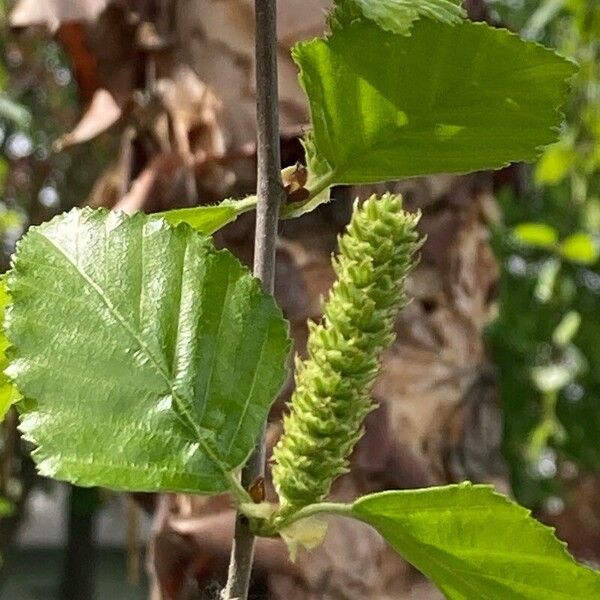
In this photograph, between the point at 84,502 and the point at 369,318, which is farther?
the point at 84,502

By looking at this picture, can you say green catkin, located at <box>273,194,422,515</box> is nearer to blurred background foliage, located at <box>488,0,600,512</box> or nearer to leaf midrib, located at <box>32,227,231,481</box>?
leaf midrib, located at <box>32,227,231,481</box>

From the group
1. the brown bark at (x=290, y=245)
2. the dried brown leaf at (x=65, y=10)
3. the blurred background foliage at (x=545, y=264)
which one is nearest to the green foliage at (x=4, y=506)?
the blurred background foliage at (x=545, y=264)

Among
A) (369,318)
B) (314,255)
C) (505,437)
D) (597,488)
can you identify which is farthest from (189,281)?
(597,488)

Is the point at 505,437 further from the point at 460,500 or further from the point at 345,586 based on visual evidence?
the point at 460,500

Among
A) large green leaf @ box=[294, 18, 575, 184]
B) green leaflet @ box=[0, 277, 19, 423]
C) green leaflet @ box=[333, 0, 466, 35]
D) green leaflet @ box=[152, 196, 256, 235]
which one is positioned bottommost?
green leaflet @ box=[0, 277, 19, 423]

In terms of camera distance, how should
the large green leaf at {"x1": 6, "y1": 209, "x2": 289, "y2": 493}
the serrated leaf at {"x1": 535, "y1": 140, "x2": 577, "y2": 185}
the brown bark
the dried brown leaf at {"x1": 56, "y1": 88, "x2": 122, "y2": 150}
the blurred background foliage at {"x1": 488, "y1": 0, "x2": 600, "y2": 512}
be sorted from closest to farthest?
the large green leaf at {"x1": 6, "y1": 209, "x2": 289, "y2": 493} → the brown bark → the dried brown leaf at {"x1": 56, "y1": 88, "x2": 122, "y2": 150} → the serrated leaf at {"x1": 535, "y1": 140, "x2": 577, "y2": 185} → the blurred background foliage at {"x1": 488, "y1": 0, "x2": 600, "y2": 512}

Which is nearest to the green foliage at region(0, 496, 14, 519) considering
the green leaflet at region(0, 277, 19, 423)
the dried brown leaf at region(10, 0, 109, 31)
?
the dried brown leaf at region(10, 0, 109, 31)

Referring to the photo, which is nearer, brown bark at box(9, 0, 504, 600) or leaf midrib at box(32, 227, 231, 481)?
leaf midrib at box(32, 227, 231, 481)

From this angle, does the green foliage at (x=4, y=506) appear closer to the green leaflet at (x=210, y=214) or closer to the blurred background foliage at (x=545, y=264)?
the blurred background foliage at (x=545, y=264)
